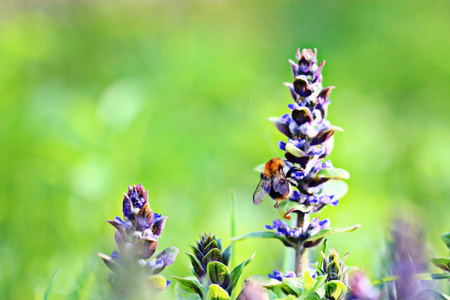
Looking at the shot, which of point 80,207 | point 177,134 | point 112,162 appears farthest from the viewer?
point 177,134

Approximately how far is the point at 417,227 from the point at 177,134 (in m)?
2.12

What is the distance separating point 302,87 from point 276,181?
15 cm

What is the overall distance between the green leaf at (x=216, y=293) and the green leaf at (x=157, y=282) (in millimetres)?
57

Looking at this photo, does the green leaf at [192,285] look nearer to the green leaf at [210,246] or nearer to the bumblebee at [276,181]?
the green leaf at [210,246]

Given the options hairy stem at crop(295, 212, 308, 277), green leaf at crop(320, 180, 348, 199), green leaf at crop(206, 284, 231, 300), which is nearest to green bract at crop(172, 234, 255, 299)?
green leaf at crop(206, 284, 231, 300)

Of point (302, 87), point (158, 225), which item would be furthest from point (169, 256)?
point (302, 87)

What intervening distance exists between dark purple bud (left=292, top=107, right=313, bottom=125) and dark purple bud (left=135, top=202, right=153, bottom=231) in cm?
24

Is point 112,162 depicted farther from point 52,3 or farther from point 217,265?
point 52,3

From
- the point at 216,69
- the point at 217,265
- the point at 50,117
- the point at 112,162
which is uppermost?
the point at 216,69

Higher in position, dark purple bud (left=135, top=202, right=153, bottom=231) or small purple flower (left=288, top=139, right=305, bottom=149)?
small purple flower (left=288, top=139, right=305, bottom=149)

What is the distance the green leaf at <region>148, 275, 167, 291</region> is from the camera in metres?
0.61

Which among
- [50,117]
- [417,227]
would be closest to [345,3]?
[50,117]

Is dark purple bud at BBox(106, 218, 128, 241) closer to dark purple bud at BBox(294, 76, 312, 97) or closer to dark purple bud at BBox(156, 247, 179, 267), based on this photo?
dark purple bud at BBox(156, 247, 179, 267)

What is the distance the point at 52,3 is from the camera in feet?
12.4
